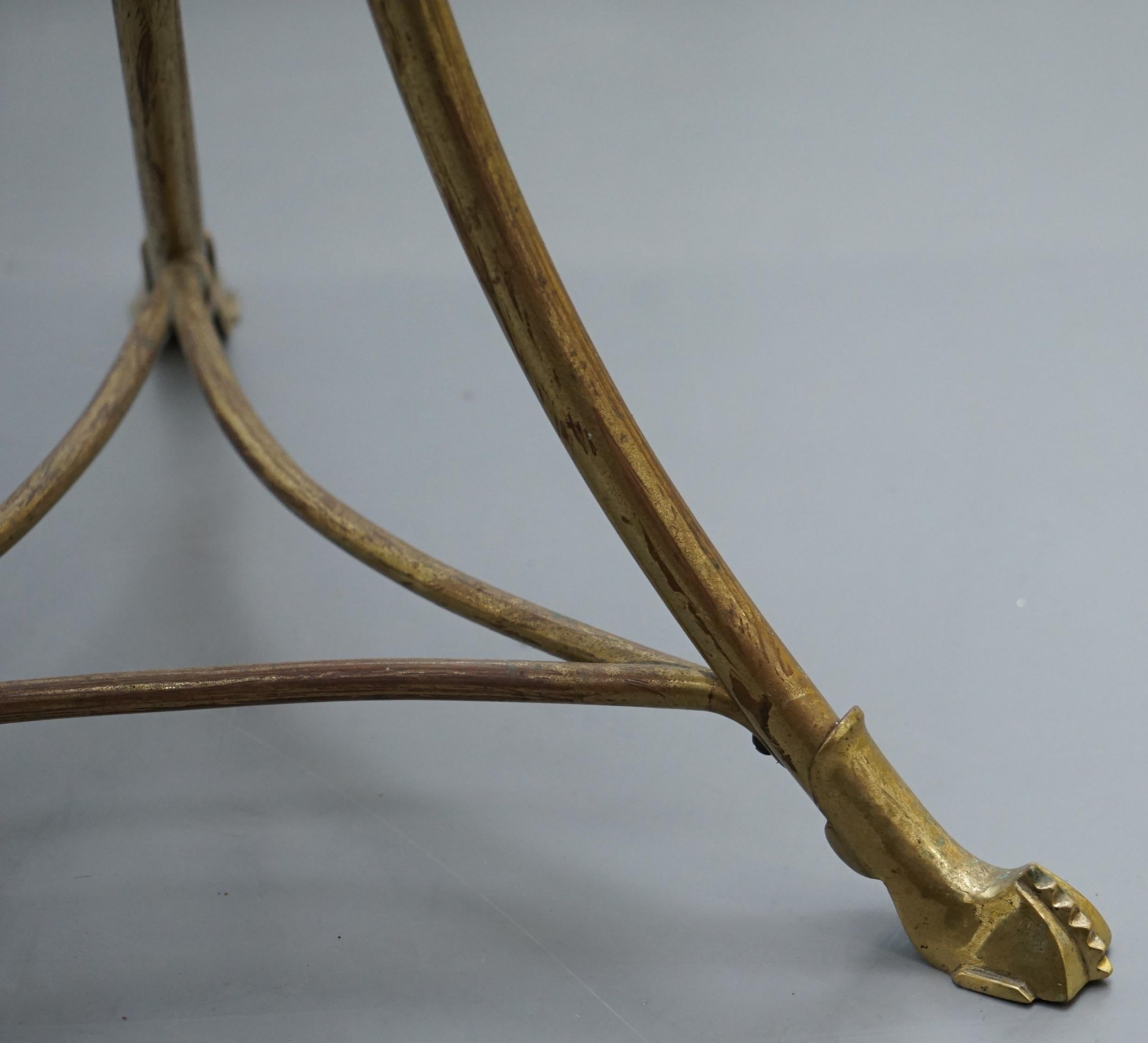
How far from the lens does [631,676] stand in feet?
2.26

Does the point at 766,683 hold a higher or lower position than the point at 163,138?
lower

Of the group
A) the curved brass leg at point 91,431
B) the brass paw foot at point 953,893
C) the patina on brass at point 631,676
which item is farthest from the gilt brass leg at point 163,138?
the brass paw foot at point 953,893

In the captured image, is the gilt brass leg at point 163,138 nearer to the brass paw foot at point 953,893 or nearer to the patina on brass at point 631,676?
the patina on brass at point 631,676

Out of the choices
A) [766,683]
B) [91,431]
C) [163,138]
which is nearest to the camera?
[766,683]

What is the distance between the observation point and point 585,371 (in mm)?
655

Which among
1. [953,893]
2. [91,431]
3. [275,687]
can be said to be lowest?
[953,893]

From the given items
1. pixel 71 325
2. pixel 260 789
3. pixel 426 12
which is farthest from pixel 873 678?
pixel 71 325

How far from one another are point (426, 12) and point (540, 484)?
55cm

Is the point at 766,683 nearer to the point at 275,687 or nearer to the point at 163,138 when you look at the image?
the point at 275,687

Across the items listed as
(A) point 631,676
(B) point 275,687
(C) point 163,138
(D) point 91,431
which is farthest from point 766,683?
(C) point 163,138

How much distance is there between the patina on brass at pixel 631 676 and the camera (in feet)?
2.06

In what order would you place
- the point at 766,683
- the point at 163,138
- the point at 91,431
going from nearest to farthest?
the point at 766,683, the point at 91,431, the point at 163,138

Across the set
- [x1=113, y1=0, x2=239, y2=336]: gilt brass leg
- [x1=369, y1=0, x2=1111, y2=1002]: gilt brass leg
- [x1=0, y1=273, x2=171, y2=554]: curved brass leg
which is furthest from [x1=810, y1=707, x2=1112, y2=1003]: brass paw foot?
[x1=113, y1=0, x2=239, y2=336]: gilt brass leg

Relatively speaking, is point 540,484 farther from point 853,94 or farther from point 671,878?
point 853,94
